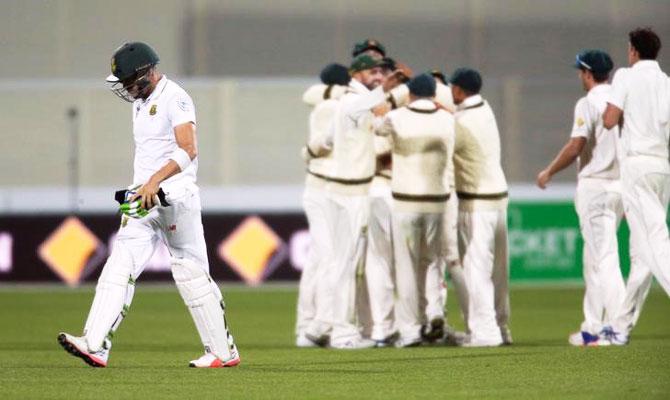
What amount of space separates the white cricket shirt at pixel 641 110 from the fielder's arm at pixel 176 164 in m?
3.68

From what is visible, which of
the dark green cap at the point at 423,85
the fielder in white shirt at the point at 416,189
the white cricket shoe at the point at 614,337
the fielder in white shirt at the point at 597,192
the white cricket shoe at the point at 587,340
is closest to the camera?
the white cricket shoe at the point at 614,337

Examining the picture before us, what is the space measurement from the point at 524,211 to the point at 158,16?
6418mm

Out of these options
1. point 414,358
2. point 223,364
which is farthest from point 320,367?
point 414,358

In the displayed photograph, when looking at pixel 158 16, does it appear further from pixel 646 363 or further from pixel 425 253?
pixel 646 363

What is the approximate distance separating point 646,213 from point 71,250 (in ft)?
38.4

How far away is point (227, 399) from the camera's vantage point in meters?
9.52

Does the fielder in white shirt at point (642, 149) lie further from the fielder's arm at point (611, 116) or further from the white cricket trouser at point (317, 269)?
the white cricket trouser at point (317, 269)

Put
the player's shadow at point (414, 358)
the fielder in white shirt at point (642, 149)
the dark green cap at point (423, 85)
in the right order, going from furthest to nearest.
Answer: the dark green cap at point (423, 85)
the fielder in white shirt at point (642, 149)
the player's shadow at point (414, 358)

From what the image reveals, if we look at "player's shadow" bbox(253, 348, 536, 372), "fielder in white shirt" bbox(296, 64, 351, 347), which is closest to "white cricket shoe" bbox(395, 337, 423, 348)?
"fielder in white shirt" bbox(296, 64, 351, 347)

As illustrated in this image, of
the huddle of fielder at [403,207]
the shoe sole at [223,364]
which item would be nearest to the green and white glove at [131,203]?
the shoe sole at [223,364]

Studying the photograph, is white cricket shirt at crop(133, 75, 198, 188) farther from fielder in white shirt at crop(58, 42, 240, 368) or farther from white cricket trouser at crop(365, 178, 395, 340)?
white cricket trouser at crop(365, 178, 395, 340)

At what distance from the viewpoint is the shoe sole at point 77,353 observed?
1078 cm

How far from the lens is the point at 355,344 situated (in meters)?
14.1

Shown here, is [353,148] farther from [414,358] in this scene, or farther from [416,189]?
[414,358]
